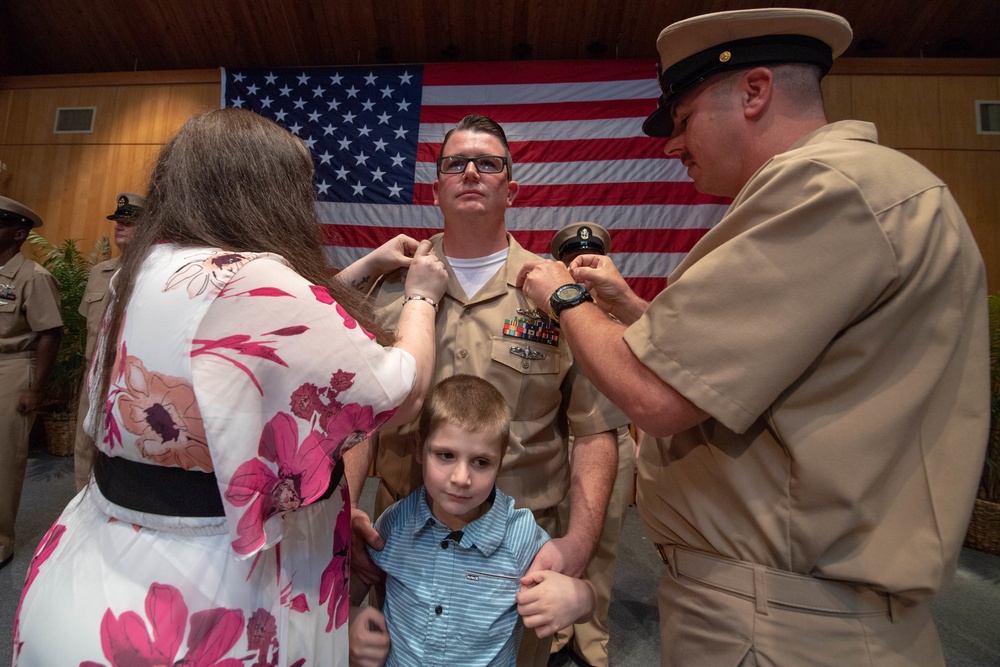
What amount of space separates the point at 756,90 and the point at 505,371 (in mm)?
785

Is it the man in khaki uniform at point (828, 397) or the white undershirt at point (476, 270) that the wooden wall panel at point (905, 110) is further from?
the man in khaki uniform at point (828, 397)

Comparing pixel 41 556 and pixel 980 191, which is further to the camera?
pixel 980 191

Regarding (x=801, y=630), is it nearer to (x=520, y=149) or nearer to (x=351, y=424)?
(x=351, y=424)

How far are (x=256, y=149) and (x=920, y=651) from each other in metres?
1.28

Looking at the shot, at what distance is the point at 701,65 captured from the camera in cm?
107

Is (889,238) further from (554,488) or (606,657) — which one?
(606,657)

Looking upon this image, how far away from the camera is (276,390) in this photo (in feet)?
2.52

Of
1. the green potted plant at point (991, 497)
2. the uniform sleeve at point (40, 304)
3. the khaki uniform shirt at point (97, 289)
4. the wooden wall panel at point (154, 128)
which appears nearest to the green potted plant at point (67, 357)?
the khaki uniform shirt at point (97, 289)

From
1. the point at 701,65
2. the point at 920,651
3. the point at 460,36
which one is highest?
the point at 460,36

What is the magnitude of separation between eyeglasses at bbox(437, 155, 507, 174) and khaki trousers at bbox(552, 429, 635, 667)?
1228 mm

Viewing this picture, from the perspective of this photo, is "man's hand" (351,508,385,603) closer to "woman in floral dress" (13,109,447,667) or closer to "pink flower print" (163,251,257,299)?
"woman in floral dress" (13,109,447,667)

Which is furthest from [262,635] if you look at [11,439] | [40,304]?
[40,304]

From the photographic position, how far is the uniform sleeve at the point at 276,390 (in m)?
0.73

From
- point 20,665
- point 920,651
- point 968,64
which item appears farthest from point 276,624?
point 968,64
